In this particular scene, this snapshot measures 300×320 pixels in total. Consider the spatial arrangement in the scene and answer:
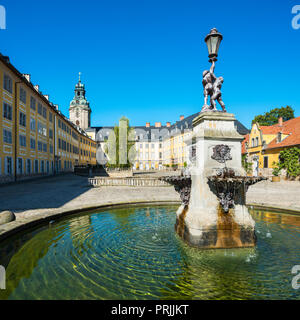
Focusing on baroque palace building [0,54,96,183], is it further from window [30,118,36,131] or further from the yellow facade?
the yellow facade

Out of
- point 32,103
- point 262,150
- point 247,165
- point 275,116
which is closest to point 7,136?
point 32,103

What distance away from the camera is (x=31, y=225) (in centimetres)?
549

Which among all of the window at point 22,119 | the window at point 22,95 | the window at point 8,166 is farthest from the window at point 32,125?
the window at point 8,166

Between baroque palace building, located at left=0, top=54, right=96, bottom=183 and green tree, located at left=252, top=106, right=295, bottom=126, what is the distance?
147 ft

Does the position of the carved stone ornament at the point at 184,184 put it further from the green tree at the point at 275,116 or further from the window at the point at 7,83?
the green tree at the point at 275,116

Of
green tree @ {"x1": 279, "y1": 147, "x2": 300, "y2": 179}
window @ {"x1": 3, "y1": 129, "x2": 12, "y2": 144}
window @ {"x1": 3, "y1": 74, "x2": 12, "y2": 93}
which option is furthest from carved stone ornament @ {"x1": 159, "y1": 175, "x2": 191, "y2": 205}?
green tree @ {"x1": 279, "y1": 147, "x2": 300, "y2": 179}

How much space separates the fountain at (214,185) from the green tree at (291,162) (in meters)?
24.3

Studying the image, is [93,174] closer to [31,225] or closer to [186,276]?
[31,225]

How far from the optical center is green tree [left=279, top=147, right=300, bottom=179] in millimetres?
23559

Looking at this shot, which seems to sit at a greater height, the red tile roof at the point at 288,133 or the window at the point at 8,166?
the red tile roof at the point at 288,133

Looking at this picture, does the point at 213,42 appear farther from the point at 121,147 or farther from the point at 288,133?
the point at 121,147

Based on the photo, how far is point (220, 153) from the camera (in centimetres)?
467

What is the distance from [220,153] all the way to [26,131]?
88.4 feet

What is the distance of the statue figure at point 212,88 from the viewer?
→ 511 cm
